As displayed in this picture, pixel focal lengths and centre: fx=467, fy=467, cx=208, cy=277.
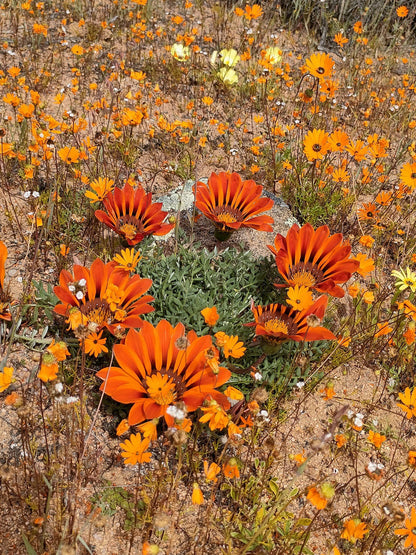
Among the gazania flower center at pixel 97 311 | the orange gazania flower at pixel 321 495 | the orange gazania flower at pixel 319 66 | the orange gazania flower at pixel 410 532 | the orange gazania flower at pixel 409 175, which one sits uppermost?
the orange gazania flower at pixel 319 66

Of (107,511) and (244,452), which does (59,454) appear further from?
(244,452)

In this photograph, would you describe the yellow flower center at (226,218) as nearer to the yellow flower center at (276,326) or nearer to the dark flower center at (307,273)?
the dark flower center at (307,273)

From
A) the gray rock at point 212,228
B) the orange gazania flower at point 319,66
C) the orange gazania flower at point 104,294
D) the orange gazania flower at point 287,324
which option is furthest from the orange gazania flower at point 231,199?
the orange gazania flower at point 319,66

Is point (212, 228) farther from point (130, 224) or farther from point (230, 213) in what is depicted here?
point (130, 224)

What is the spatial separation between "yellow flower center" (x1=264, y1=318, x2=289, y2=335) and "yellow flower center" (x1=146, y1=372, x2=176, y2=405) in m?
0.50

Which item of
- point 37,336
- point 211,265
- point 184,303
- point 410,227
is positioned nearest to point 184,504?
point 184,303

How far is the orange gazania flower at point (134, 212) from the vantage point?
2.30 m

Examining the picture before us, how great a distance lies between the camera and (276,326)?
207 centimetres

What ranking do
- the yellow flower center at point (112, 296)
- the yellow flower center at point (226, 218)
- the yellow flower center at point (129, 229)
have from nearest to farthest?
1. the yellow flower center at point (112, 296)
2. the yellow flower center at point (129, 229)
3. the yellow flower center at point (226, 218)

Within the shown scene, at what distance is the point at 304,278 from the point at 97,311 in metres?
0.96

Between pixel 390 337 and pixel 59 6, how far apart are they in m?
5.22

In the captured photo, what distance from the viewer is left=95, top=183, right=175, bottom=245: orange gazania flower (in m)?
2.30

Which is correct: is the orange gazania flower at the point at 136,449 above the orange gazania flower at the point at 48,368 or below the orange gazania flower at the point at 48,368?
below

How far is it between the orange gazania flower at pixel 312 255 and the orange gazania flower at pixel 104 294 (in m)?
0.64
